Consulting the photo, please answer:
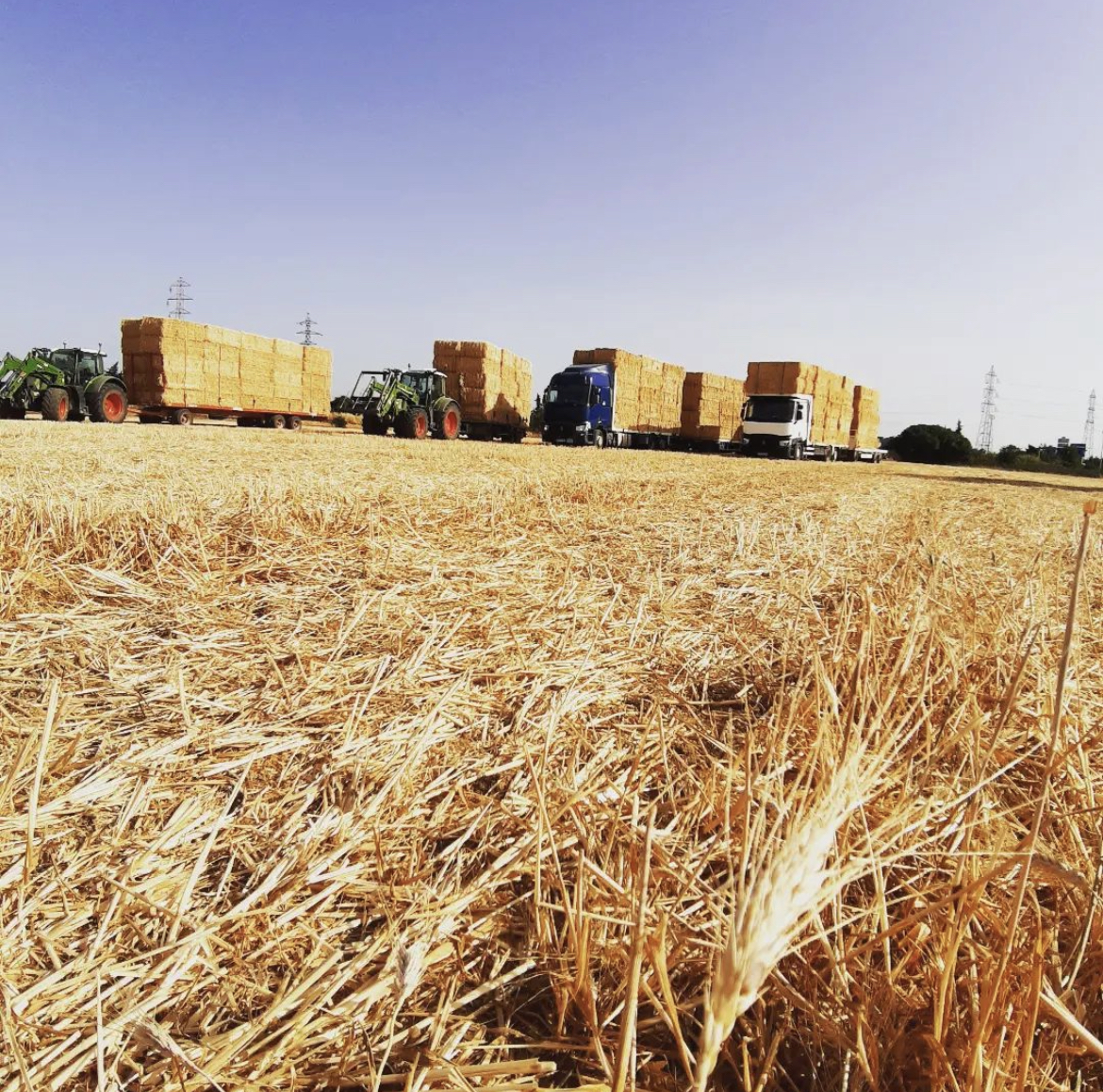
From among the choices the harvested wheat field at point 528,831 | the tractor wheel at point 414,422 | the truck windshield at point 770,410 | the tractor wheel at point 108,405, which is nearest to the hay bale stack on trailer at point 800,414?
the truck windshield at point 770,410

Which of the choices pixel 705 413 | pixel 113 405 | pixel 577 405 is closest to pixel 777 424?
pixel 577 405

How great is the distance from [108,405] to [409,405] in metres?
8.88

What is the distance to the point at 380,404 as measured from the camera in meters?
24.1

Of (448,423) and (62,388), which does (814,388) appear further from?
(62,388)

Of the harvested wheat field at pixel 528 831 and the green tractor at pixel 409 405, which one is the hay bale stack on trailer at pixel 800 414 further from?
the harvested wheat field at pixel 528 831

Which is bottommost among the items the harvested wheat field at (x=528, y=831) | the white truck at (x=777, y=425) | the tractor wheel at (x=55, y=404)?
the harvested wheat field at (x=528, y=831)

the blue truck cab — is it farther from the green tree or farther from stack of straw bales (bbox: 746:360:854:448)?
the green tree

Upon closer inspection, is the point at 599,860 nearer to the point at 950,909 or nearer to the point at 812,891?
the point at 950,909

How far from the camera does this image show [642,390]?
110ft

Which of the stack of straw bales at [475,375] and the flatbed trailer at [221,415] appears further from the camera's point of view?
the stack of straw bales at [475,375]

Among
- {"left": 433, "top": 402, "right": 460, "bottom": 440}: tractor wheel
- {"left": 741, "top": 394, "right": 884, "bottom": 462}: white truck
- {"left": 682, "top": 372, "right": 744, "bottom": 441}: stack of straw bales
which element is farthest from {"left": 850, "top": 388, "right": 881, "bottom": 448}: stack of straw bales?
{"left": 433, "top": 402, "right": 460, "bottom": 440}: tractor wheel

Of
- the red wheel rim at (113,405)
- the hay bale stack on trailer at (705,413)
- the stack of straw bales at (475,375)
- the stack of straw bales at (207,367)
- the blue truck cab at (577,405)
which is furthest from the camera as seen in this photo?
the hay bale stack on trailer at (705,413)

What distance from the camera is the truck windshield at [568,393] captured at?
2803cm

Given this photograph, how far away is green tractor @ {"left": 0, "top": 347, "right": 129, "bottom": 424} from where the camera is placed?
1956 cm
